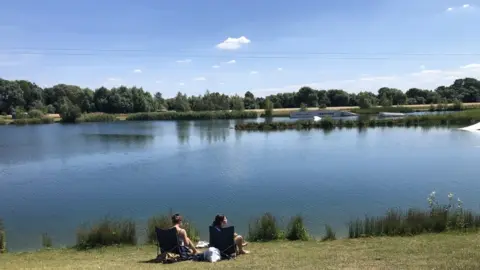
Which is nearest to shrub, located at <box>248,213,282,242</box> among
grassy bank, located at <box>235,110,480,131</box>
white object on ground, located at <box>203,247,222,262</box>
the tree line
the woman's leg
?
the woman's leg

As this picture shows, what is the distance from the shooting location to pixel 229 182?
22078mm

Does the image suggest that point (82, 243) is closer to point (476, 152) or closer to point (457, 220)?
point (457, 220)

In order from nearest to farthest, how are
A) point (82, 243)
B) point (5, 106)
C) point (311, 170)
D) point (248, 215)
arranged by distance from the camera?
point (82, 243)
point (248, 215)
point (311, 170)
point (5, 106)

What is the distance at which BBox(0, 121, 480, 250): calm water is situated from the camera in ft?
51.3

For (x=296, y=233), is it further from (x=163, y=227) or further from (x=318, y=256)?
(x=163, y=227)

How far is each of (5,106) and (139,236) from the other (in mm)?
121536

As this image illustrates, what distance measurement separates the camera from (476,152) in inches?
1201

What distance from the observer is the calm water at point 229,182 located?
15648 millimetres

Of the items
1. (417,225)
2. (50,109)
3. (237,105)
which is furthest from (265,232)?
(50,109)

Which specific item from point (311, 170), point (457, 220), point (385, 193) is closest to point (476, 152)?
point (311, 170)

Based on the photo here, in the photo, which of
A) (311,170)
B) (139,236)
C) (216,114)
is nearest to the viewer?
(139,236)

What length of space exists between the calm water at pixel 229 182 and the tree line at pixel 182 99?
69.5 m

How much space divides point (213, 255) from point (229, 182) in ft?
44.5

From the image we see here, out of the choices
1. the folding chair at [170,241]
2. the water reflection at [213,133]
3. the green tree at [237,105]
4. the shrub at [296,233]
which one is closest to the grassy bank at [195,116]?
the green tree at [237,105]
